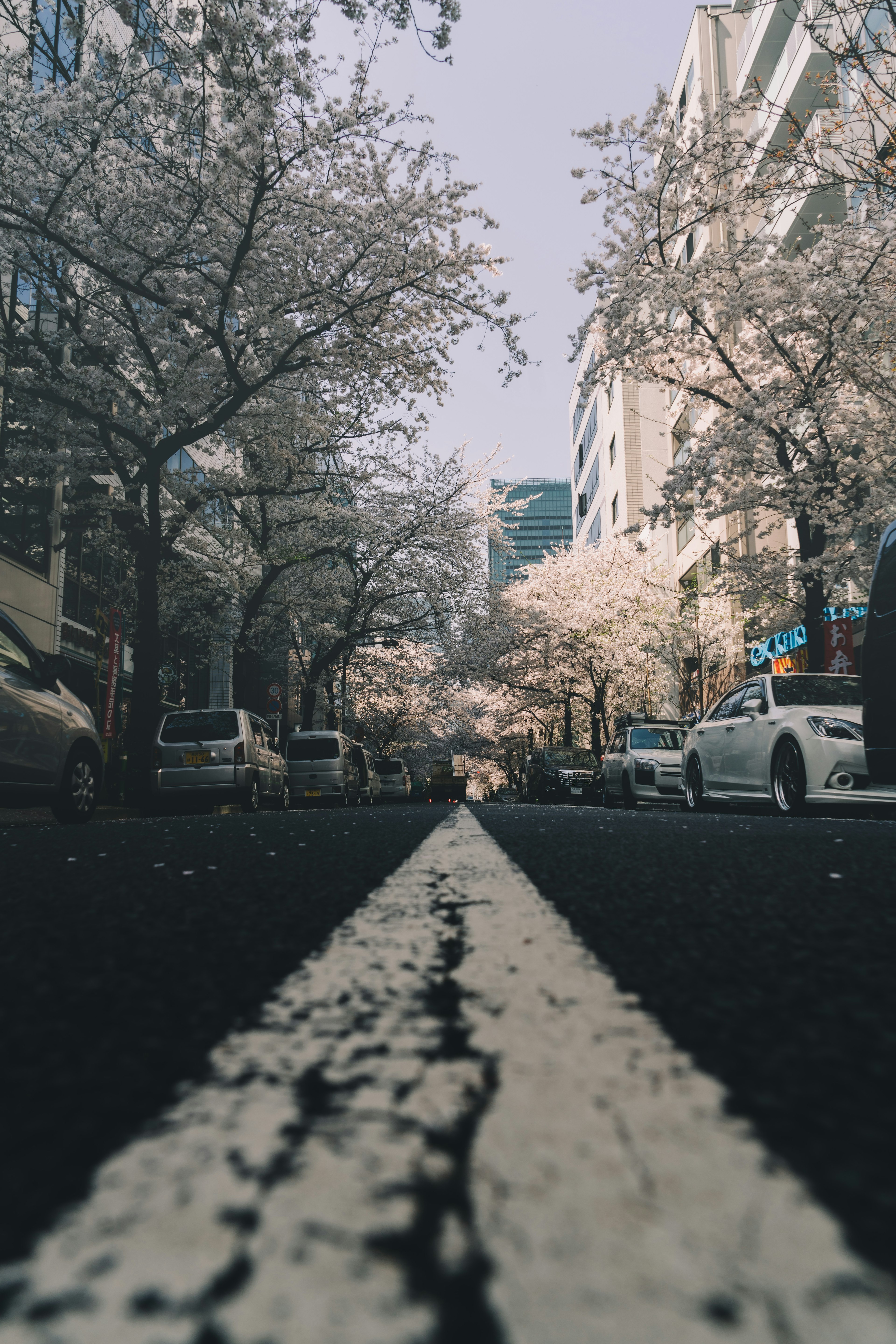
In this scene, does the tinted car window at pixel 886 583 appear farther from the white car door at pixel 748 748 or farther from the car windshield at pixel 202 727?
the car windshield at pixel 202 727

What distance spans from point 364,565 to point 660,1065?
92.0 feet

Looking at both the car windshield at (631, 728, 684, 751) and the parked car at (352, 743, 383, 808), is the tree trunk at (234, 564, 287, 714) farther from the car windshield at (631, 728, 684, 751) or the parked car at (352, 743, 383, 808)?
the car windshield at (631, 728, 684, 751)

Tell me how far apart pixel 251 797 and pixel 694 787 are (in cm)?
783

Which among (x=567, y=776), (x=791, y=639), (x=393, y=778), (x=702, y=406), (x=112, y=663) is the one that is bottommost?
(x=393, y=778)

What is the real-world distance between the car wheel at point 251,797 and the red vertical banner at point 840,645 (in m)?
13.7

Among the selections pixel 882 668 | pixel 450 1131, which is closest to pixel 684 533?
pixel 882 668

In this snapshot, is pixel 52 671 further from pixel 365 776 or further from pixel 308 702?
pixel 365 776

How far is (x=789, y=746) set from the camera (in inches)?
422

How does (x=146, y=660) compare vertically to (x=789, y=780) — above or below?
above

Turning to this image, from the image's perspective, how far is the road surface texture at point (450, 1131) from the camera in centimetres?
66

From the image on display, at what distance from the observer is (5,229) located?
606 inches

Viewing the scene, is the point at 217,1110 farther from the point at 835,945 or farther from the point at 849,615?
the point at 849,615

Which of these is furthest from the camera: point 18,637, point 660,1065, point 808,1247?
point 18,637

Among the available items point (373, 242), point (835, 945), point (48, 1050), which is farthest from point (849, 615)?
point (48, 1050)
